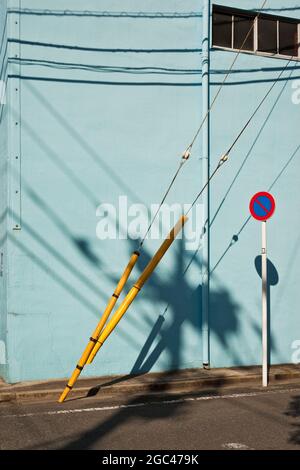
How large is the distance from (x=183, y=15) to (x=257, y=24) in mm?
1506

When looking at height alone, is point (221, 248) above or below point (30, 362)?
above

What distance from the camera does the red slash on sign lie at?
10.2 meters

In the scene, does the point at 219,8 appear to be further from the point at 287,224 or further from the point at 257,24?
the point at 287,224

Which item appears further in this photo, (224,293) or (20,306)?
(224,293)

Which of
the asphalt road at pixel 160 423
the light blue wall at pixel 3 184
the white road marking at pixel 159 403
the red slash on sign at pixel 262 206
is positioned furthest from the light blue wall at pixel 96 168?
the white road marking at pixel 159 403

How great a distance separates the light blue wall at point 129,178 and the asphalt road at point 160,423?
5.28 feet

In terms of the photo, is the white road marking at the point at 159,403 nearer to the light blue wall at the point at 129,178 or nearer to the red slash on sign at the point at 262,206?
the light blue wall at the point at 129,178

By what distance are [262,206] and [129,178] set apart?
2114 mm

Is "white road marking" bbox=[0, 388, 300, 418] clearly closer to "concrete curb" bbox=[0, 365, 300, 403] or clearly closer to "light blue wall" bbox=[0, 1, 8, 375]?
"concrete curb" bbox=[0, 365, 300, 403]

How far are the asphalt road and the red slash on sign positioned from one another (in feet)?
8.43

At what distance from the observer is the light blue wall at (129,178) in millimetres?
10172

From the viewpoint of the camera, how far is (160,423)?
759 centimetres

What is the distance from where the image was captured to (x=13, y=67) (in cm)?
1012

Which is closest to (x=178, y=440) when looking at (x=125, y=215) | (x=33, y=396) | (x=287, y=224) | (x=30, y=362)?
(x=33, y=396)
